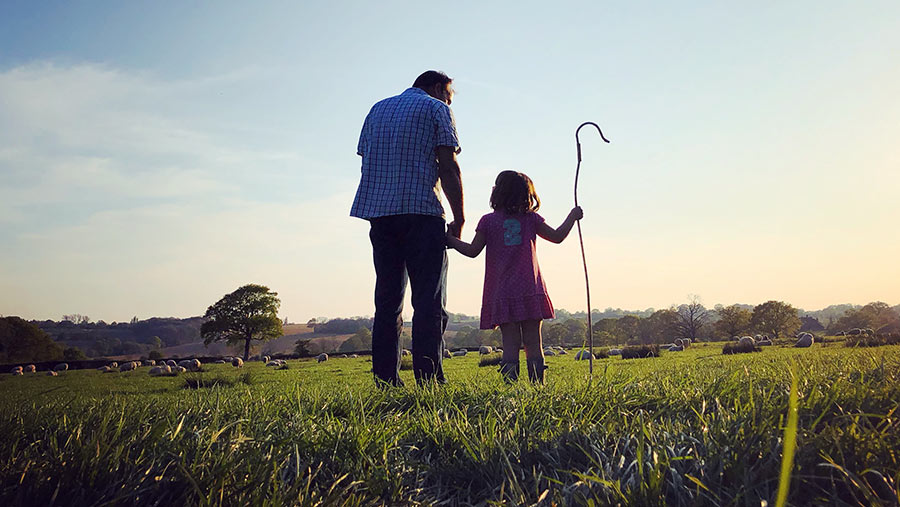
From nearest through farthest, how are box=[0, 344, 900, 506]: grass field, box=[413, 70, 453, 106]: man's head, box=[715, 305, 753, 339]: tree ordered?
box=[0, 344, 900, 506]: grass field → box=[413, 70, 453, 106]: man's head → box=[715, 305, 753, 339]: tree

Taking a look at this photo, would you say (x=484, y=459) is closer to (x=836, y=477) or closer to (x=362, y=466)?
(x=362, y=466)

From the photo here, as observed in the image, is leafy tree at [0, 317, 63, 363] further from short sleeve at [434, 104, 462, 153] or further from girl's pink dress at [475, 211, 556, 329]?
short sleeve at [434, 104, 462, 153]

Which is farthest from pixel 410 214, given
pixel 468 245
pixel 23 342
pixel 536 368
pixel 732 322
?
pixel 732 322

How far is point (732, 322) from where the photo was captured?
49688 mm

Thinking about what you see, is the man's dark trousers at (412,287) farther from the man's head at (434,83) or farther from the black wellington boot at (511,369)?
the man's head at (434,83)

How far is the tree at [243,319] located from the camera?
55.0 metres

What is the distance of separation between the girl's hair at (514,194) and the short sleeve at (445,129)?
28.1 inches

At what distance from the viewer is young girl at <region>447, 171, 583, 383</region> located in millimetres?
5102

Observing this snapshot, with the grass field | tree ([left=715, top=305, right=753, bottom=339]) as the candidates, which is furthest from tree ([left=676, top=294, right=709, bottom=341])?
the grass field

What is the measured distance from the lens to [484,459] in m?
2.10

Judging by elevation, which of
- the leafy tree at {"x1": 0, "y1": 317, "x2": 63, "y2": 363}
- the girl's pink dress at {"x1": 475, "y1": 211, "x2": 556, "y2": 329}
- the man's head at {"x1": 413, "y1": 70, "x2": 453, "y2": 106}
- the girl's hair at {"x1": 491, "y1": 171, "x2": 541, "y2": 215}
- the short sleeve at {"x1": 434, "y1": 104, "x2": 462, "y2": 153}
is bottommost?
the leafy tree at {"x1": 0, "y1": 317, "x2": 63, "y2": 363}

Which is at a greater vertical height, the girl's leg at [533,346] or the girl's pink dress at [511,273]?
the girl's pink dress at [511,273]

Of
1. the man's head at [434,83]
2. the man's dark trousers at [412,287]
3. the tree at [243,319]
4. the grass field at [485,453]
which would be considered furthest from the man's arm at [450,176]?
the tree at [243,319]

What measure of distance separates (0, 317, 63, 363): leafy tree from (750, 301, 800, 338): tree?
215ft
